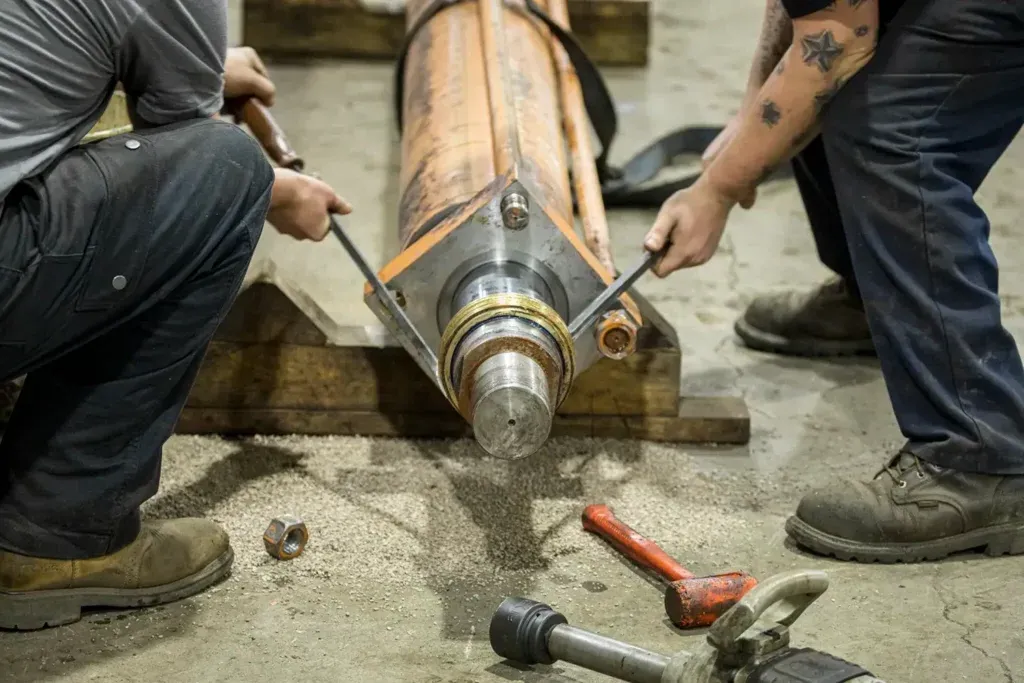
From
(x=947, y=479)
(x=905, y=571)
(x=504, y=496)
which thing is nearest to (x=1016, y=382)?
(x=947, y=479)

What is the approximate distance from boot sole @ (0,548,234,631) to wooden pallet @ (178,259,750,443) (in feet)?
1.81

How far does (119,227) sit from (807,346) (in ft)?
5.81

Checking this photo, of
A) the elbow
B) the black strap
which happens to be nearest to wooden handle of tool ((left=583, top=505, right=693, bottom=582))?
the elbow

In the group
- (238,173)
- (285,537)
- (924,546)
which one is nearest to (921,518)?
(924,546)

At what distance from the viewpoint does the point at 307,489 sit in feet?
8.24

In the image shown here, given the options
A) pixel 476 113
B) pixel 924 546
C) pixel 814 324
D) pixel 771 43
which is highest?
pixel 771 43

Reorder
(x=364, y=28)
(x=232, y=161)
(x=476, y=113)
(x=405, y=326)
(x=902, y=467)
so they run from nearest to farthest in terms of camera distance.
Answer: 1. (x=232, y=161)
2. (x=405, y=326)
3. (x=902, y=467)
4. (x=476, y=113)
5. (x=364, y=28)

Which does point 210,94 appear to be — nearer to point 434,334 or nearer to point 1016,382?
point 434,334

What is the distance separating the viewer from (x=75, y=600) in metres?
2.09

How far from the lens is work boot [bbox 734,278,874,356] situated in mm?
3104

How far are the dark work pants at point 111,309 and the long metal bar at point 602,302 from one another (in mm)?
537

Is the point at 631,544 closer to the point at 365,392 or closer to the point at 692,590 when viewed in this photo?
the point at 692,590

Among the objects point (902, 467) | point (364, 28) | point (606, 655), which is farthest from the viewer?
point (364, 28)

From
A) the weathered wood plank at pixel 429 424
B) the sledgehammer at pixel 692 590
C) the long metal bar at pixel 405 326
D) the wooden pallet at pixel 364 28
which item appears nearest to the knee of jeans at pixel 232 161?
the long metal bar at pixel 405 326
